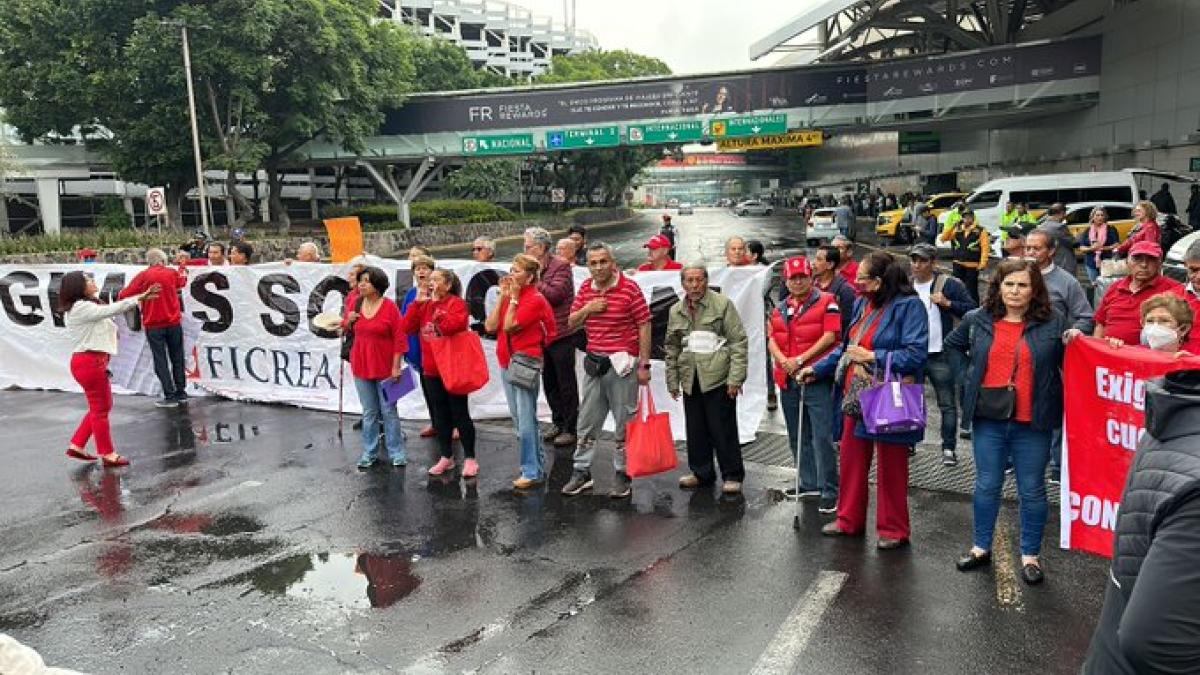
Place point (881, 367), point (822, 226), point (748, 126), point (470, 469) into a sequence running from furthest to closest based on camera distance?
point (748, 126) → point (822, 226) → point (470, 469) → point (881, 367)

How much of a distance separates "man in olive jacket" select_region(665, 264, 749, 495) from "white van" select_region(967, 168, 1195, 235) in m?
19.0

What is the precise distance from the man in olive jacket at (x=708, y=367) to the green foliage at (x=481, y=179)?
47162mm

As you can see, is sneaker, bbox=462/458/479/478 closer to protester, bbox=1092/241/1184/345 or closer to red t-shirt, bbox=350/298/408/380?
red t-shirt, bbox=350/298/408/380

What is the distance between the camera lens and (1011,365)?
4.84 metres

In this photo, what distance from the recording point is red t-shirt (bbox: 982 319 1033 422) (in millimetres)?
4793

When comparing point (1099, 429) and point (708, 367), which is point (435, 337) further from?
point (1099, 429)

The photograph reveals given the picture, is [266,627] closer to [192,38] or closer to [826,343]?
[826,343]

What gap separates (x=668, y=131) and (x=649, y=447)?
33.1m

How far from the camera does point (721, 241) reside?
3875 centimetres

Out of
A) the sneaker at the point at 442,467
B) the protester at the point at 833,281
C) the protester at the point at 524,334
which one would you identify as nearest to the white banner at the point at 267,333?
the protester at the point at 833,281

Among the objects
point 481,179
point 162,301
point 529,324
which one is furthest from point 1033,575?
point 481,179

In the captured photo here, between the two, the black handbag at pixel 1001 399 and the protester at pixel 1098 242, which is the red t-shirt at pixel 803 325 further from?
the protester at pixel 1098 242

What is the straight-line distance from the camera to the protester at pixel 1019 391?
15.7 ft

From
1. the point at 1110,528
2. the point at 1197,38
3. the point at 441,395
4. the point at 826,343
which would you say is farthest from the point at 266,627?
the point at 1197,38
